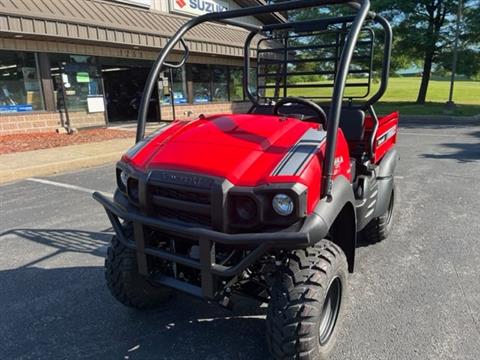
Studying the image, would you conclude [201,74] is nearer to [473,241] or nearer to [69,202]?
[69,202]

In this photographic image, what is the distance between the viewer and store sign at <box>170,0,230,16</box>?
14.0 m

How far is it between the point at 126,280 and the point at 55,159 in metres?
5.96

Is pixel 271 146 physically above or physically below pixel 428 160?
above

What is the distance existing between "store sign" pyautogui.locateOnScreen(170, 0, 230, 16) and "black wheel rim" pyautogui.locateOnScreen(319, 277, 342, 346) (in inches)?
531

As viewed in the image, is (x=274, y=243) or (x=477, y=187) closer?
(x=274, y=243)

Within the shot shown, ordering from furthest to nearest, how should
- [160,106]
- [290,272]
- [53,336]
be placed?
[160,106]
[53,336]
[290,272]

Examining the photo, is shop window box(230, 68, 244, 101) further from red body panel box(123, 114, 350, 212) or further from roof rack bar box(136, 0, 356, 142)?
red body panel box(123, 114, 350, 212)

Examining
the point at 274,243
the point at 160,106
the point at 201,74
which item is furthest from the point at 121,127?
the point at 274,243

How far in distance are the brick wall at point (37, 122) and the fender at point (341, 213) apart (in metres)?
10.1

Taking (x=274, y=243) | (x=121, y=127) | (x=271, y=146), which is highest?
(x=271, y=146)

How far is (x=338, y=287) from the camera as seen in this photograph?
2350 millimetres

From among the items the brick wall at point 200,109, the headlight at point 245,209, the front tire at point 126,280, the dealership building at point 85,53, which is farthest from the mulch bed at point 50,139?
the headlight at point 245,209

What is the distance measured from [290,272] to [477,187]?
15.7 ft

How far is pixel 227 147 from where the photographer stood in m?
2.21
